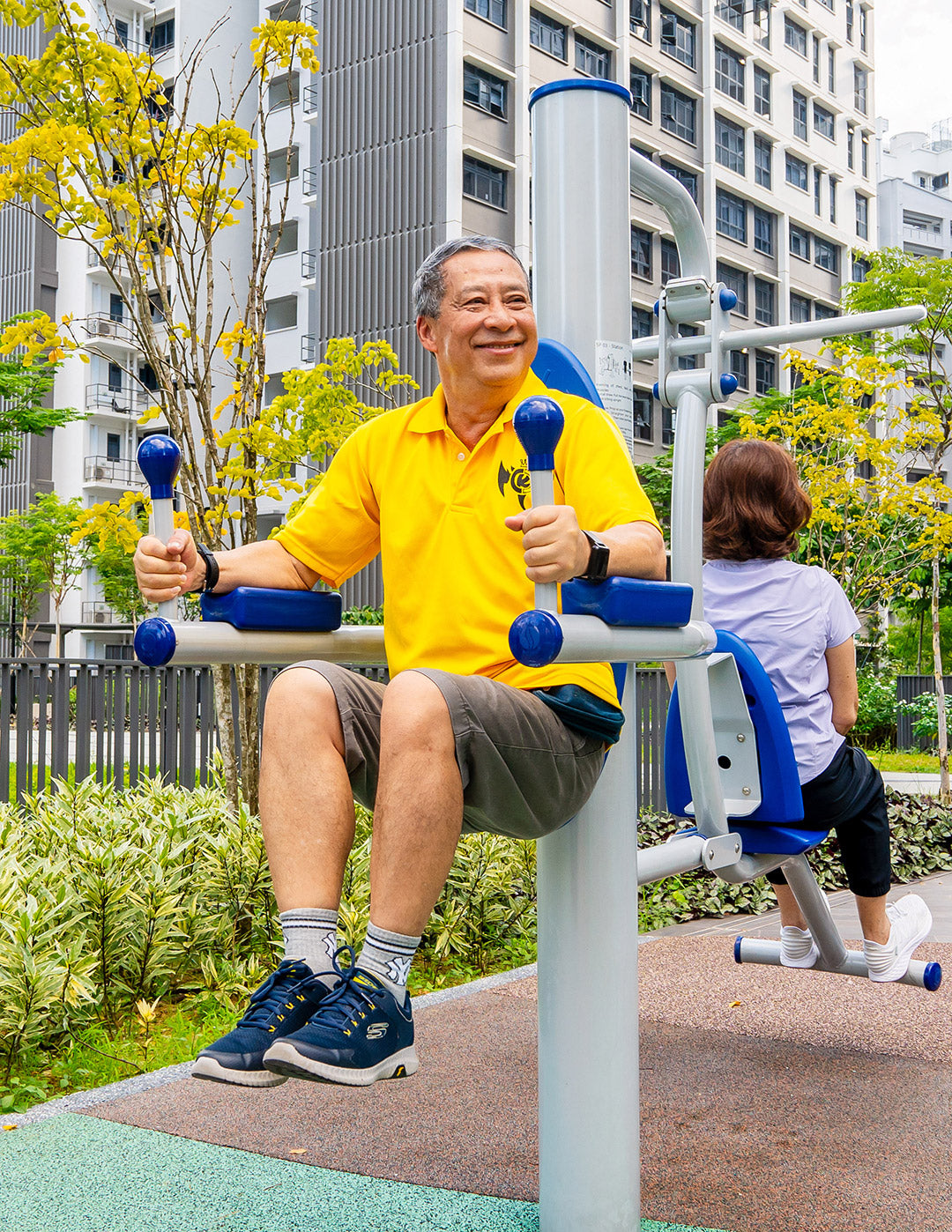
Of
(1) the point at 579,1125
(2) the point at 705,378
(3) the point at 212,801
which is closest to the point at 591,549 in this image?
(1) the point at 579,1125

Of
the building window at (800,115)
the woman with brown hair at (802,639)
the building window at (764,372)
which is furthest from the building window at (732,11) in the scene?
the woman with brown hair at (802,639)

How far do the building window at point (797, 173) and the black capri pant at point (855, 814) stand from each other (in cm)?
3761

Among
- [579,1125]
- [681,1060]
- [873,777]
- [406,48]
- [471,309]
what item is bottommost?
[681,1060]

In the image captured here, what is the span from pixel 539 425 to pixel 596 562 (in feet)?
0.83

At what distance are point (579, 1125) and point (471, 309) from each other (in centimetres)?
151

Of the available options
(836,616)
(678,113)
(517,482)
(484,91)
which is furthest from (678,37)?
(517,482)

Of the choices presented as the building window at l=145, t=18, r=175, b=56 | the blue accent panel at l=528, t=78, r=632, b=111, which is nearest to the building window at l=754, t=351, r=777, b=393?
the building window at l=145, t=18, r=175, b=56

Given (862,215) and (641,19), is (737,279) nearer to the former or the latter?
(641,19)

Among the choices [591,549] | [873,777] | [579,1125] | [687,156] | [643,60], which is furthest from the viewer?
[687,156]

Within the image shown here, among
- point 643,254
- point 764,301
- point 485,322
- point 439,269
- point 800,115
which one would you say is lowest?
point 485,322

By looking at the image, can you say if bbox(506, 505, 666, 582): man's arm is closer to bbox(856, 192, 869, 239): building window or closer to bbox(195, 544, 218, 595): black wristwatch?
bbox(195, 544, 218, 595): black wristwatch

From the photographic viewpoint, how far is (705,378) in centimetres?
326

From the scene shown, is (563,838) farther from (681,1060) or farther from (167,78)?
(167,78)

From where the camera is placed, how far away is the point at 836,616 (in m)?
3.46
